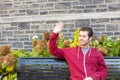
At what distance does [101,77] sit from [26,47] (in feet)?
13.6

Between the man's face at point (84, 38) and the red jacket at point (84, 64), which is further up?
the man's face at point (84, 38)

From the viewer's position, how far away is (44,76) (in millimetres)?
4793

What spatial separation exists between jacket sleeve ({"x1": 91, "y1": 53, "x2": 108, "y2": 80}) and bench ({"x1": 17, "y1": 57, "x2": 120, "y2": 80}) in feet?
1.10

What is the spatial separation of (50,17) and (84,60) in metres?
3.84

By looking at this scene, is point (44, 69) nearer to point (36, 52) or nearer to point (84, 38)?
point (36, 52)

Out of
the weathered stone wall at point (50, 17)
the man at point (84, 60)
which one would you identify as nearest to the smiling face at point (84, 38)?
the man at point (84, 60)

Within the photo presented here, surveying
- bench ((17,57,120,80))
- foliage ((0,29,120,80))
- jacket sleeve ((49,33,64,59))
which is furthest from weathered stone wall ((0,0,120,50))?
jacket sleeve ((49,33,64,59))

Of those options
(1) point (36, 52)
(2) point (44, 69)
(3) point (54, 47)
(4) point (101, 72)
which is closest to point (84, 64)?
(4) point (101, 72)

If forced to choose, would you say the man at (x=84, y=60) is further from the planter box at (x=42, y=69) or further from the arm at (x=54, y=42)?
the planter box at (x=42, y=69)

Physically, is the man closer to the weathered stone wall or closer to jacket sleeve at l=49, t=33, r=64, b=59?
jacket sleeve at l=49, t=33, r=64, b=59

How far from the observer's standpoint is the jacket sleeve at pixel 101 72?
14.0 ft

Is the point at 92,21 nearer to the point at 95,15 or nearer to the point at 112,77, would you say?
the point at 95,15

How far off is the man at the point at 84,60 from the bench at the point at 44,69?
321mm

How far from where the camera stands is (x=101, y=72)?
431cm
